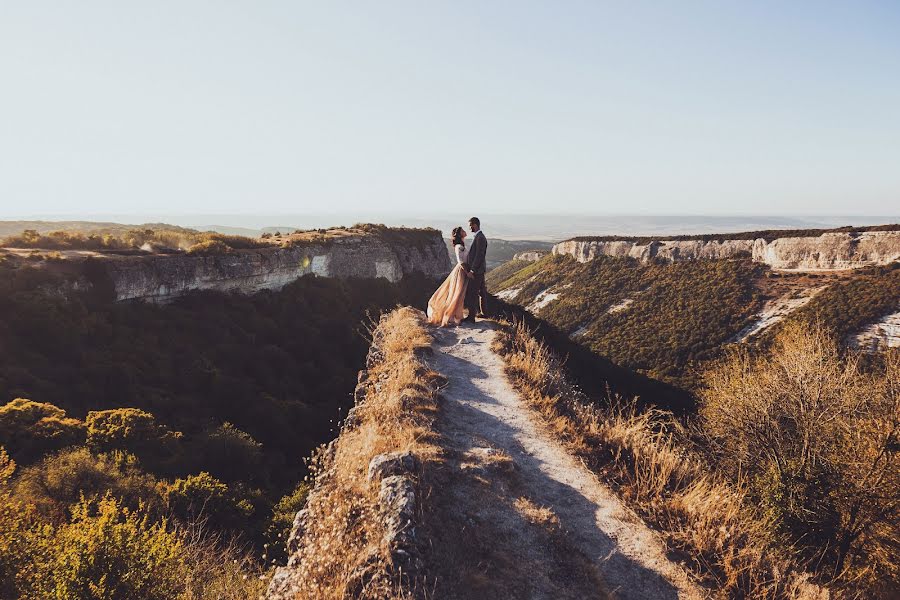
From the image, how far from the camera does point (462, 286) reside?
12.9 metres

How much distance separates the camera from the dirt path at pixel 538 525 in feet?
13.6

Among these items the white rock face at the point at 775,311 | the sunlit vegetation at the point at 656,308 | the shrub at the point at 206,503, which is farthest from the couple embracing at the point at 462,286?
the white rock face at the point at 775,311

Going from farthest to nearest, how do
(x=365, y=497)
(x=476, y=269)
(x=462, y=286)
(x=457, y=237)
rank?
(x=462, y=286) → (x=476, y=269) → (x=457, y=237) → (x=365, y=497)

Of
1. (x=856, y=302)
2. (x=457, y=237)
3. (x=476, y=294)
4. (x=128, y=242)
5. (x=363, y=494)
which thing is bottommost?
(x=856, y=302)

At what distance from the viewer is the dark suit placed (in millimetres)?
12359

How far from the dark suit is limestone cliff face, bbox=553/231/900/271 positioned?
191ft

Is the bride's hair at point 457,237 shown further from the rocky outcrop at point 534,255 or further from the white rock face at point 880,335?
the rocky outcrop at point 534,255

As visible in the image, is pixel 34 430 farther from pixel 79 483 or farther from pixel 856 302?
pixel 856 302

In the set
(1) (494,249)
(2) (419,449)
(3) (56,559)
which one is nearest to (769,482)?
(2) (419,449)

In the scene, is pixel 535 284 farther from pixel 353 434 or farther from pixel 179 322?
pixel 353 434

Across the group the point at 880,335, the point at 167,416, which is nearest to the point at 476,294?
the point at 167,416

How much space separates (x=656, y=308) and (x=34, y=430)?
205 feet

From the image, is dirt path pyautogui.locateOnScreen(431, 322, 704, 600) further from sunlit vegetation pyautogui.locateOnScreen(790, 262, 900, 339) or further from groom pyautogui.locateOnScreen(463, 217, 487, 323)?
sunlit vegetation pyautogui.locateOnScreen(790, 262, 900, 339)

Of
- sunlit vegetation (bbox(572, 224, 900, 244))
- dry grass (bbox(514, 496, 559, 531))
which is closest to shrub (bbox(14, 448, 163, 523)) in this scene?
dry grass (bbox(514, 496, 559, 531))
